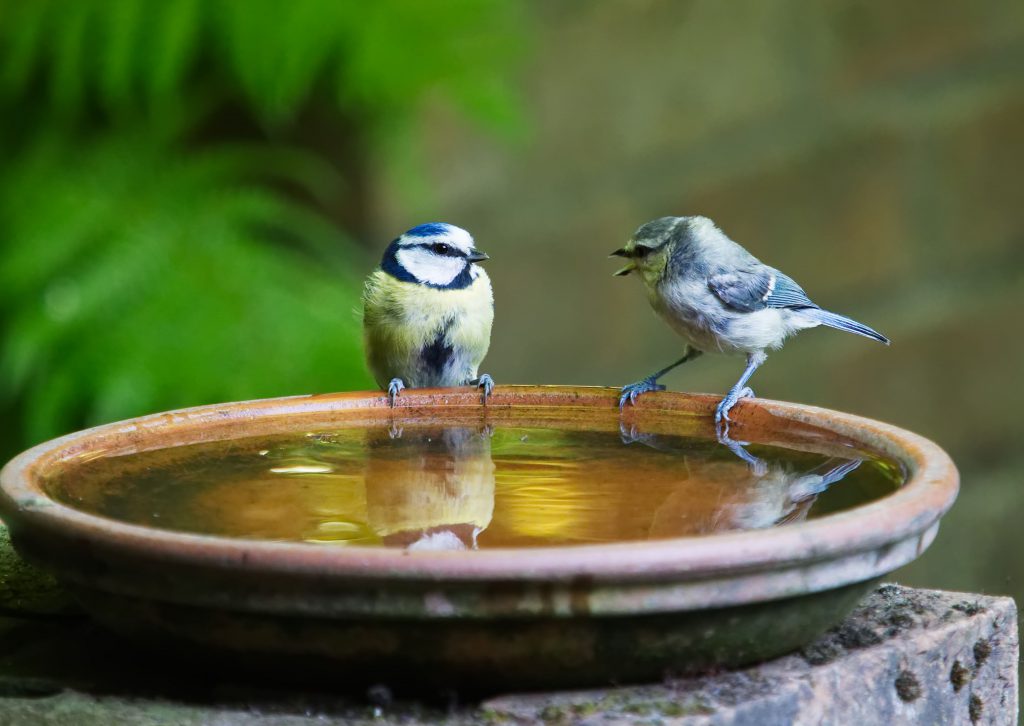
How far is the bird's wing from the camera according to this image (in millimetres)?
2803

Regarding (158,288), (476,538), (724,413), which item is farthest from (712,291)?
(158,288)

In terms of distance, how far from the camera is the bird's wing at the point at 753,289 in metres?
2.80

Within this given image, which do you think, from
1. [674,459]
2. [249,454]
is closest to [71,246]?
[249,454]

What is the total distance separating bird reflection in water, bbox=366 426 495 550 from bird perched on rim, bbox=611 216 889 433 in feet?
2.44

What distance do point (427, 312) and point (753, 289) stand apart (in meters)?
0.66

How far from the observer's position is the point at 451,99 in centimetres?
399

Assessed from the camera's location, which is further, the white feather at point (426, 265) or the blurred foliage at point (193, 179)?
the blurred foliage at point (193, 179)

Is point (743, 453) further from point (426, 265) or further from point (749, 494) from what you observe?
point (426, 265)

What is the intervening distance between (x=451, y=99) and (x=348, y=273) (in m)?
0.58

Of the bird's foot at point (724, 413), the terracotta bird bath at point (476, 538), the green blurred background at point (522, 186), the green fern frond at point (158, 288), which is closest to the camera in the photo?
the terracotta bird bath at point (476, 538)

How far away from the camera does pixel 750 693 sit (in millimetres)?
1426

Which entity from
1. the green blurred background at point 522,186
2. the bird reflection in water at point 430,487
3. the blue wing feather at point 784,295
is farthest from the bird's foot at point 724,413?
the green blurred background at point 522,186

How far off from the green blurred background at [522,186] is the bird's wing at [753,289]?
1.24 meters

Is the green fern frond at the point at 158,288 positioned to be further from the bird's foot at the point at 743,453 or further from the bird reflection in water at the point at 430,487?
the bird's foot at the point at 743,453
